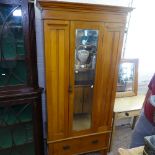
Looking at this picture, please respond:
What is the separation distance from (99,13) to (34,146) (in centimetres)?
141

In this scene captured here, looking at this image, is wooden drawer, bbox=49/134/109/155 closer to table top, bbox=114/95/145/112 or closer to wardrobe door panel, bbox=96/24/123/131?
wardrobe door panel, bbox=96/24/123/131

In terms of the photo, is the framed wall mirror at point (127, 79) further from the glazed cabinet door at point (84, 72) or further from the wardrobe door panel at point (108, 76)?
the glazed cabinet door at point (84, 72)

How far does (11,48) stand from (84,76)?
2.29 ft

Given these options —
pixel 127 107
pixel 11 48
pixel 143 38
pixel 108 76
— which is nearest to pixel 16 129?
pixel 11 48

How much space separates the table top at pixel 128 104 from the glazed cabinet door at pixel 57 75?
72 centimetres

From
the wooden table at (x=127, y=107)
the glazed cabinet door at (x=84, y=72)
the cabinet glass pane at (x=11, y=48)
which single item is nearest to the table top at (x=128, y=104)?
the wooden table at (x=127, y=107)

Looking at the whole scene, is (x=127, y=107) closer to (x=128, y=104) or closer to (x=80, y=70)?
(x=128, y=104)

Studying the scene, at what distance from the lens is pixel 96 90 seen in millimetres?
1785

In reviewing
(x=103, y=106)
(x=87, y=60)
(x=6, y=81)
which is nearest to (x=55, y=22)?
(x=87, y=60)

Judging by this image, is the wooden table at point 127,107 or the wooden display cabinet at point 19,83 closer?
the wooden display cabinet at point 19,83

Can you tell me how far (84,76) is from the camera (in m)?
1.76

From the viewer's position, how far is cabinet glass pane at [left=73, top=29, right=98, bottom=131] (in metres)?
1.61

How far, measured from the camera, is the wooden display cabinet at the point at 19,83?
1.39 m

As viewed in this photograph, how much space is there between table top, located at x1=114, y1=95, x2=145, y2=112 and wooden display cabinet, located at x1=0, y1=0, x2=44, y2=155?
0.97 m
